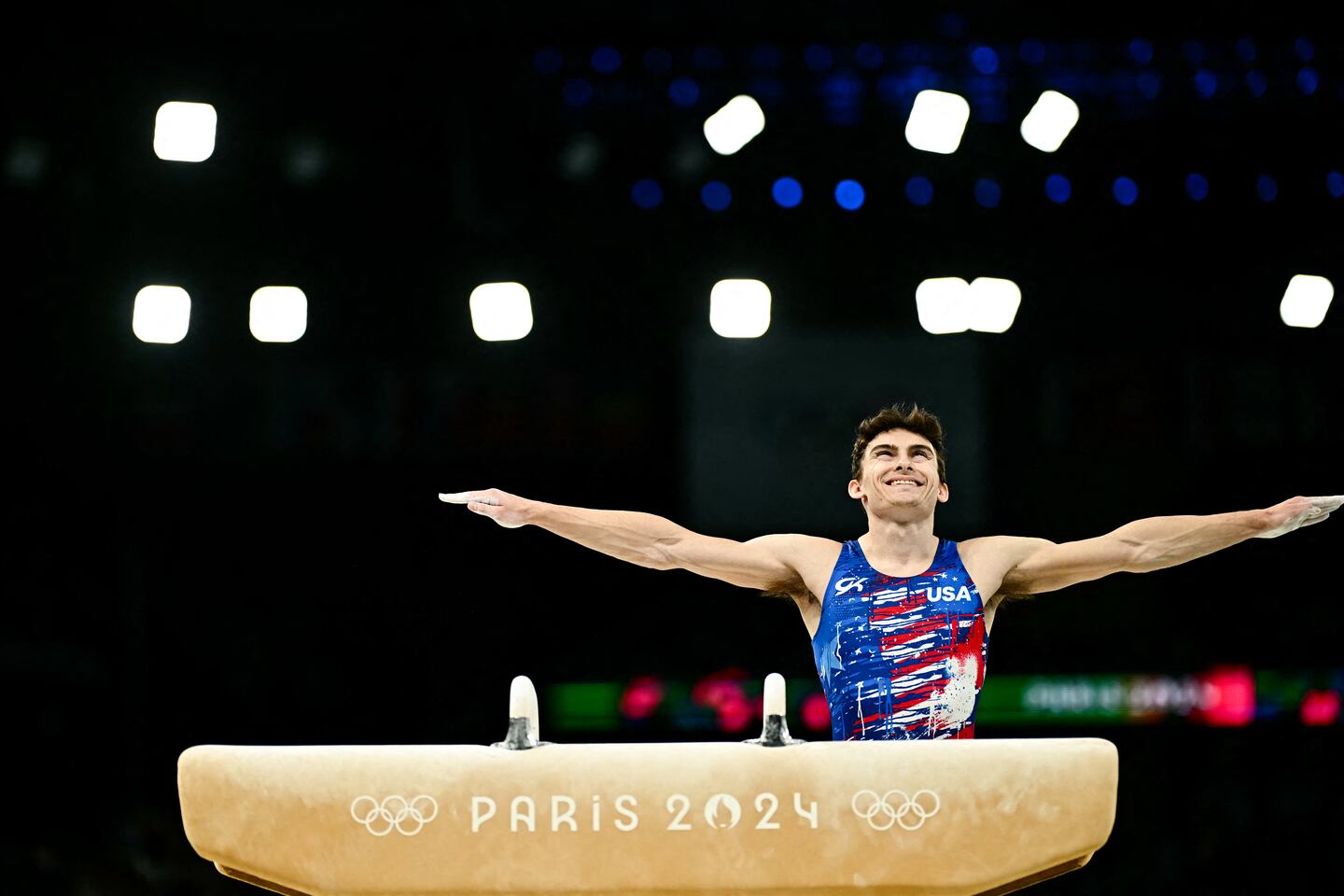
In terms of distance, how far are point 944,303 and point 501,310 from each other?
1.86m

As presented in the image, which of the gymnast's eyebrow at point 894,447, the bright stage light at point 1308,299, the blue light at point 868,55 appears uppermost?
the blue light at point 868,55

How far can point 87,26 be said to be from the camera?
5875 mm

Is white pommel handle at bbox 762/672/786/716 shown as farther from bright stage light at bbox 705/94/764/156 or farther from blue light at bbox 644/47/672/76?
blue light at bbox 644/47/672/76

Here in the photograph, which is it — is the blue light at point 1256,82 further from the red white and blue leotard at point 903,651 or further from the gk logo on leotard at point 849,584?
the gk logo on leotard at point 849,584

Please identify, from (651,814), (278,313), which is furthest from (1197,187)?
(651,814)

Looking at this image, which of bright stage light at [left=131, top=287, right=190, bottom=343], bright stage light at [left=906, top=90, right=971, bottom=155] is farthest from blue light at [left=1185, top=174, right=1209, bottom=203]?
bright stage light at [left=131, top=287, right=190, bottom=343]

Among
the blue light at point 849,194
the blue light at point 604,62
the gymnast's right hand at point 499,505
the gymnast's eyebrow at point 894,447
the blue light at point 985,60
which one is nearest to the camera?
the gymnast's right hand at point 499,505

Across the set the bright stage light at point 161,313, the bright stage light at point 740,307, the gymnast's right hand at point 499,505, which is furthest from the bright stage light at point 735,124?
the gymnast's right hand at point 499,505

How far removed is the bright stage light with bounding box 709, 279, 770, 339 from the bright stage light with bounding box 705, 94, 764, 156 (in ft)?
1.92

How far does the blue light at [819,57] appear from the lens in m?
5.95

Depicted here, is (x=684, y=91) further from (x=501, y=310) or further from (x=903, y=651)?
(x=903, y=651)

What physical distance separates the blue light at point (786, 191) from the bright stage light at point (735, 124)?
239mm

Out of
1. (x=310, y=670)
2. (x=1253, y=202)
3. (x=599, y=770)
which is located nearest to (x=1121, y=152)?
(x=1253, y=202)

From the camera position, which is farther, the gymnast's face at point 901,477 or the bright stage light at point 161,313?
the bright stage light at point 161,313
